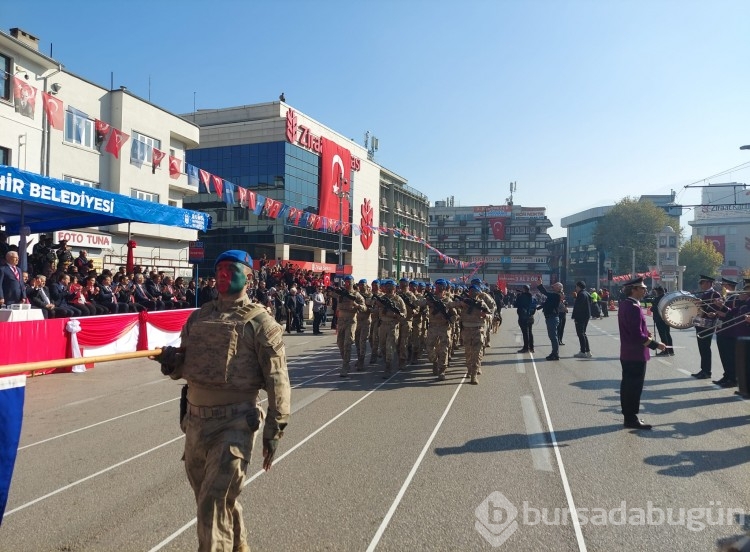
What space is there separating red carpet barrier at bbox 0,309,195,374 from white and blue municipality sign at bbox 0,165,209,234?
2.87m

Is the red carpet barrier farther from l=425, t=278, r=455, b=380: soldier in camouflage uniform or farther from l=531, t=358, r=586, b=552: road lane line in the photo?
l=531, t=358, r=586, b=552: road lane line

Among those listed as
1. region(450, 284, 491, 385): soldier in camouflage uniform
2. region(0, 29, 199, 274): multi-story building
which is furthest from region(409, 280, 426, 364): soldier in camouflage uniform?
region(0, 29, 199, 274): multi-story building

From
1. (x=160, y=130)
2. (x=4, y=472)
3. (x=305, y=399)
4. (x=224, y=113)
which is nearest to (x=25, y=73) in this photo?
(x=160, y=130)

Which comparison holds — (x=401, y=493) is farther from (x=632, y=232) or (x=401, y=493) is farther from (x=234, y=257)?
(x=632, y=232)

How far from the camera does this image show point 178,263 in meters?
33.0

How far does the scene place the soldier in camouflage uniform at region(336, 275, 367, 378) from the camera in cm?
1086

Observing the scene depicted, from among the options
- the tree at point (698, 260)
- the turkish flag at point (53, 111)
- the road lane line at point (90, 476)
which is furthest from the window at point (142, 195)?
the tree at point (698, 260)

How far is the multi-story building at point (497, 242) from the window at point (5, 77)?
80.0 m

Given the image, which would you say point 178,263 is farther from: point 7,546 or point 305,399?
point 7,546

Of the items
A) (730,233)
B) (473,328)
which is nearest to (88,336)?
(473,328)

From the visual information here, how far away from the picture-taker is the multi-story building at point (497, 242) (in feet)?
317

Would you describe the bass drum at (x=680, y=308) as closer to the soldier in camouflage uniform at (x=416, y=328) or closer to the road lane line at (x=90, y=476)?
the soldier in camouflage uniform at (x=416, y=328)

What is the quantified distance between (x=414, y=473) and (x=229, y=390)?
2529 millimetres

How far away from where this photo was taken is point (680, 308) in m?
8.95
